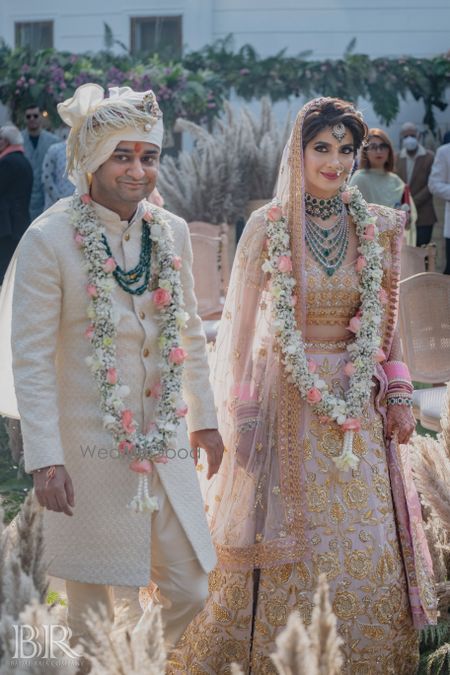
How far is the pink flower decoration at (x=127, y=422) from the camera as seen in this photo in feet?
11.5

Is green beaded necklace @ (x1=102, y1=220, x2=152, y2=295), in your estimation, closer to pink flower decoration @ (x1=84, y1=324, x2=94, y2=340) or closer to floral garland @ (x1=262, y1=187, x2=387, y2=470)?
pink flower decoration @ (x1=84, y1=324, x2=94, y2=340)

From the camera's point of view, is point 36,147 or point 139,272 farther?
point 36,147

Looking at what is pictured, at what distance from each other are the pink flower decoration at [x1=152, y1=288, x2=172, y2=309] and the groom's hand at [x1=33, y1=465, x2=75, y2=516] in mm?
557

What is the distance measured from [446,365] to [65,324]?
2.92 meters

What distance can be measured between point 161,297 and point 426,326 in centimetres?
271

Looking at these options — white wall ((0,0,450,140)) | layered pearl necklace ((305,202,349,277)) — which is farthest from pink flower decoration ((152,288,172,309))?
white wall ((0,0,450,140))

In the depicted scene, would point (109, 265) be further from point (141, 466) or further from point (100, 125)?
point (141, 466)

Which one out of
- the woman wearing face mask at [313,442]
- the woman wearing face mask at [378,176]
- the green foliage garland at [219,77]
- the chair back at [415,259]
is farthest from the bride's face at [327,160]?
the green foliage garland at [219,77]

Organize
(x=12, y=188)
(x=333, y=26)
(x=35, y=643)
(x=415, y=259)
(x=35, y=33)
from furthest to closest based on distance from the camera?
(x=35, y=33) < (x=333, y=26) < (x=12, y=188) < (x=415, y=259) < (x=35, y=643)

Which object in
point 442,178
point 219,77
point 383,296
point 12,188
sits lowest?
point 383,296

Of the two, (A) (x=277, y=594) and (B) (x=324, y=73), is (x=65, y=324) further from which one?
(B) (x=324, y=73)

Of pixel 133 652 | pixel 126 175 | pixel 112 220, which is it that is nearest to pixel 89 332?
pixel 112 220

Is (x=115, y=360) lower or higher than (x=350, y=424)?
higher

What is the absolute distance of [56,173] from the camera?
1096 centimetres
